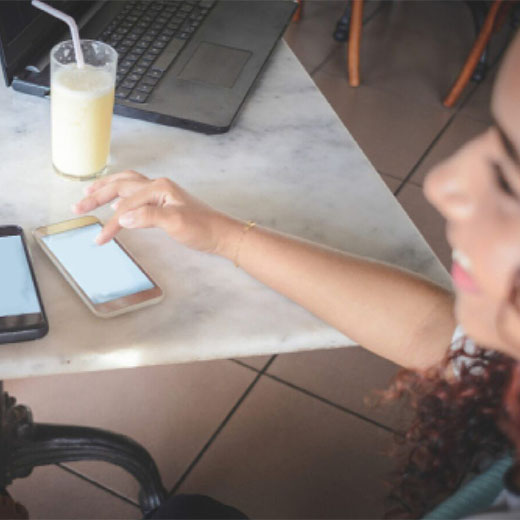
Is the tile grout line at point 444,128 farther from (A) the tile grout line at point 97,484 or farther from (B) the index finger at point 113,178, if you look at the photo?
(B) the index finger at point 113,178

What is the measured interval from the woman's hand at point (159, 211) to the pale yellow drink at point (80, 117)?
5 centimetres

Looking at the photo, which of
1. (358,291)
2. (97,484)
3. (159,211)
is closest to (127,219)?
(159,211)

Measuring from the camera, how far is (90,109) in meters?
0.89

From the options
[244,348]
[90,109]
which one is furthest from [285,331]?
[90,109]

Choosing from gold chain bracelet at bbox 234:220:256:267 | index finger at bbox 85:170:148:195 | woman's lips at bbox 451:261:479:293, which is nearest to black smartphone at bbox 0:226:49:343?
index finger at bbox 85:170:148:195

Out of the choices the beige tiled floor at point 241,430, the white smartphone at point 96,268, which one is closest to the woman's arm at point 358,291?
the white smartphone at point 96,268

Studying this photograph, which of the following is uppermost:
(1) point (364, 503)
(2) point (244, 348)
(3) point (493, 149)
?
(3) point (493, 149)

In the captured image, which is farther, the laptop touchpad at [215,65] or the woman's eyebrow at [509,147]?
the laptop touchpad at [215,65]

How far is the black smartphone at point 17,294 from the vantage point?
0.71 m

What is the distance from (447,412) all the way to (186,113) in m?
0.49

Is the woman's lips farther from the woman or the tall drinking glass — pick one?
the tall drinking glass

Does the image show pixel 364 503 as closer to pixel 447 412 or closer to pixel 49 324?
pixel 447 412

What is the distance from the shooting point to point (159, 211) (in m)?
0.82

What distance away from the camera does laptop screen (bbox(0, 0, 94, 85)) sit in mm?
977
